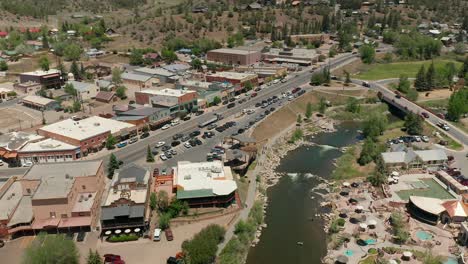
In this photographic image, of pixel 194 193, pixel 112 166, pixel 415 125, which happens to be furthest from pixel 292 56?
pixel 194 193

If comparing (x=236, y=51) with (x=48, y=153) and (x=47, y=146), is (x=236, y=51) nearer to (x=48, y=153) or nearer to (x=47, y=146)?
(x=47, y=146)

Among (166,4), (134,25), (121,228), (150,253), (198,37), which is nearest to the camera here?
(150,253)

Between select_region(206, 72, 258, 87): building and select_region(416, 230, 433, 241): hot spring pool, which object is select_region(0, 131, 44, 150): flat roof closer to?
select_region(206, 72, 258, 87): building

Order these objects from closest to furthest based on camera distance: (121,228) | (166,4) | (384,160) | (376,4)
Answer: (121,228) → (384,160) → (376,4) → (166,4)

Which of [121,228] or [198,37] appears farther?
[198,37]

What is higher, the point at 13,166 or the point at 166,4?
the point at 166,4

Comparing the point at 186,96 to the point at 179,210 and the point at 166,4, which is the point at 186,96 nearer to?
the point at 179,210

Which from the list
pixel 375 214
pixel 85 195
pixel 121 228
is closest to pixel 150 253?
pixel 121 228
